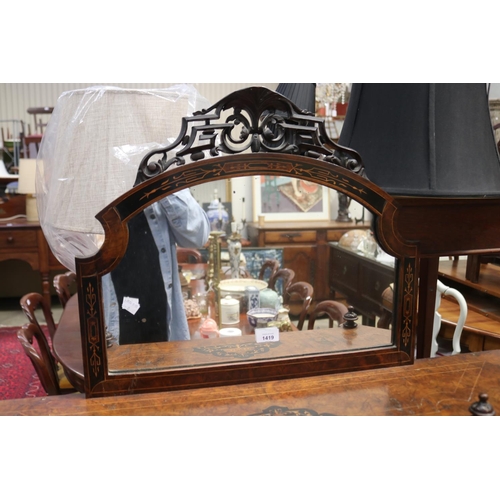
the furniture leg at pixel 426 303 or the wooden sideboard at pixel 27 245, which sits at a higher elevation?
the furniture leg at pixel 426 303

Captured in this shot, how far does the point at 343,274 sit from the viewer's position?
3.14 ft

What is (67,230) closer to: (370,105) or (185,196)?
(185,196)

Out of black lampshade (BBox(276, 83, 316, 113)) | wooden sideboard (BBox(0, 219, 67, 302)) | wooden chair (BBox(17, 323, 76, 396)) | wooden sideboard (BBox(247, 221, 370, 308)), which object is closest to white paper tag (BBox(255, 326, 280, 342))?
wooden sideboard (BBox(247, 221, 370, 308))

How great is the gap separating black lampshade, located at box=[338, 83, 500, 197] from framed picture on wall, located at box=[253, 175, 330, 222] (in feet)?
0.43

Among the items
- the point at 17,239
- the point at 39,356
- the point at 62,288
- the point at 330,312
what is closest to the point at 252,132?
the point at 330,312

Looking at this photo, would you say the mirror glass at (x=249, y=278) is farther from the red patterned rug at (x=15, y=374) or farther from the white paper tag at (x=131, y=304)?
the red patterned rug at (x=15, y=374)

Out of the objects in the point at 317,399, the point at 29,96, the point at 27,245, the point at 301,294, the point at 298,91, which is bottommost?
the point at 27,245

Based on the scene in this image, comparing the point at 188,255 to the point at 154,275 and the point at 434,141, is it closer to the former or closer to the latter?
the point at 154,275

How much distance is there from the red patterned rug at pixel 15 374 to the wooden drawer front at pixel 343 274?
1.87 metres

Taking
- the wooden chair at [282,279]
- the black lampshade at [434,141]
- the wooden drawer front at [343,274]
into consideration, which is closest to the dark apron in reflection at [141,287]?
the wooden chair at [282,279]

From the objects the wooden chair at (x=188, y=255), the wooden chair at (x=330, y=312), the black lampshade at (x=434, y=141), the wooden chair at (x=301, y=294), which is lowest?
the wooden chair at (x=330, y=312)

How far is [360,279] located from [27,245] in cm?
288

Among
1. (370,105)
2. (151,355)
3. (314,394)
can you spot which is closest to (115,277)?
(151,355)

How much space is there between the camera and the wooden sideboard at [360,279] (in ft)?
2.92
